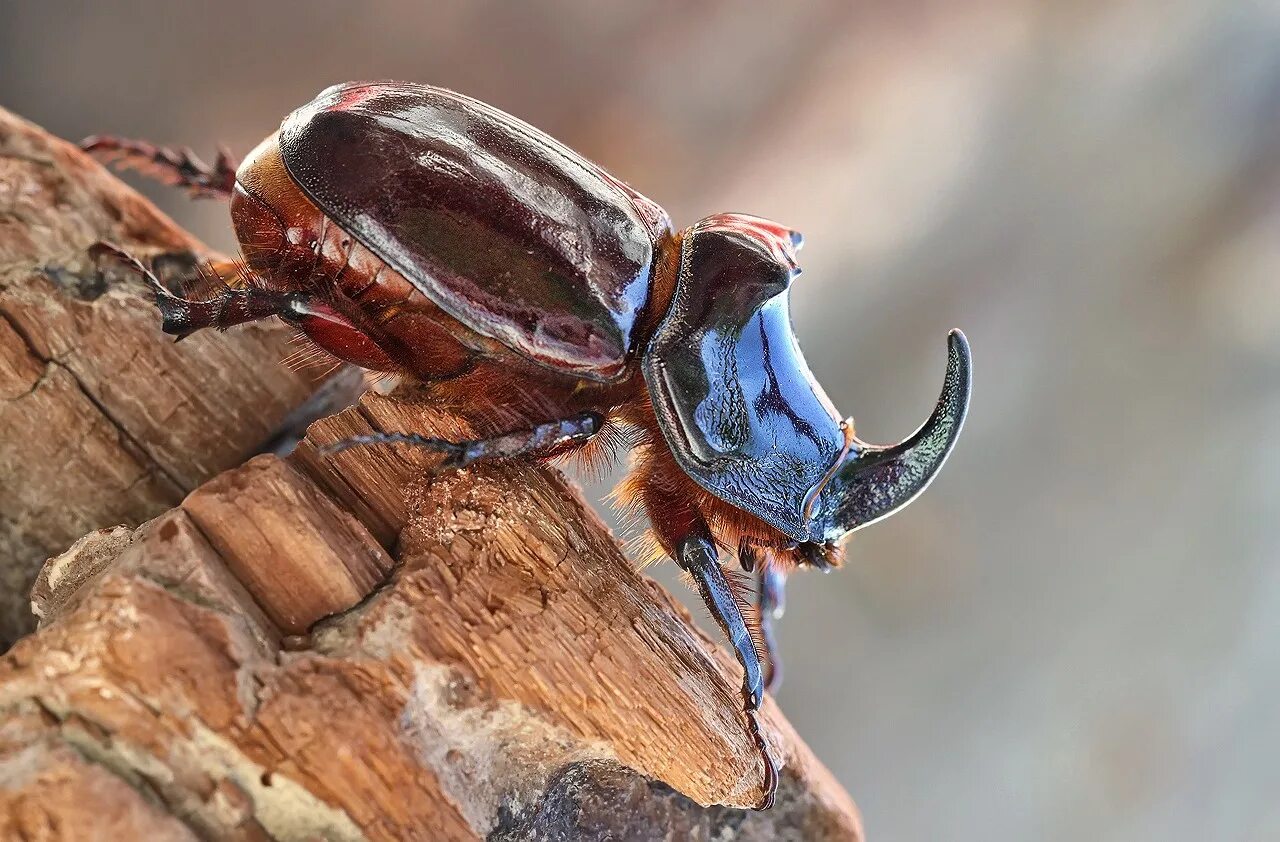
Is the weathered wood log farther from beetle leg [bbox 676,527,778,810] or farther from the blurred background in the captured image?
the blurred background

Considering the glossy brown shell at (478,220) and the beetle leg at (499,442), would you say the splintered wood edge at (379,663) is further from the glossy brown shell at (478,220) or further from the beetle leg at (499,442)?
the glossy brown shell at (478,220)

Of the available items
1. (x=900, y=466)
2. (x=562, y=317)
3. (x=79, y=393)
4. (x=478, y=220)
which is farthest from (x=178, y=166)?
(x=900, y=466)

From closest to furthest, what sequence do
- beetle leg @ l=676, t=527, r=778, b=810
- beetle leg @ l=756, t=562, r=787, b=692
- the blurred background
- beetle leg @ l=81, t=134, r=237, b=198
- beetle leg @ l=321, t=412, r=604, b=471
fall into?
beetle leg @ l=321, t=412, r=604, b=471
beetle leg @ l=676, t=527, r=778, b=810
beetle leg @ l=756, t=562, r=787, b=692
beetle leg @ l=81, t=134, r=237, b=198
the blurred background

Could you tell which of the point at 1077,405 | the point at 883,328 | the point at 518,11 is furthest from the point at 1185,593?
the point at 518,11

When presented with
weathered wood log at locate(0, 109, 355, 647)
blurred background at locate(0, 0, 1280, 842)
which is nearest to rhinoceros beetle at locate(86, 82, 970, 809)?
weathered wood log at locate(0, 109, 355, 647)

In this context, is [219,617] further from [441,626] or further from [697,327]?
[697,327]

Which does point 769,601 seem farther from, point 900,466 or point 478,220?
point 478,220
